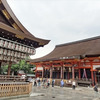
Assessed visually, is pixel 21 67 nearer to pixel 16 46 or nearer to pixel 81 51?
pixel 81 51

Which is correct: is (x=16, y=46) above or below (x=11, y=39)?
below

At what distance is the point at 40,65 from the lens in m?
26.5

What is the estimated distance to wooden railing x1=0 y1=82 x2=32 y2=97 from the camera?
7.33 m

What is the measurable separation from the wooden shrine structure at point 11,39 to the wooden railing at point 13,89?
1748 millimetres

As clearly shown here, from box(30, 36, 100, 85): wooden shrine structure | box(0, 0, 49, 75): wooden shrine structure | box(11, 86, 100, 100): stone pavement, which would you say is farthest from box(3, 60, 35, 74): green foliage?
box(0, 0, 49, 75): wooden shrine structure

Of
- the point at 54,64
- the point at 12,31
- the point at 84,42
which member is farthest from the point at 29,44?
the point at 84,42

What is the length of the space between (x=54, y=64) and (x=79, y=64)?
18.3 feet

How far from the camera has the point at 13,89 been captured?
7801 millimetres

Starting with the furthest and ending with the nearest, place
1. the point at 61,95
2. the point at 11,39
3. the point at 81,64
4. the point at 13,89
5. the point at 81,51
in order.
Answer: the point at 81,51 < the point at 81,64 < the point at 61,95 < the point at 11,39 < the point at 13,89

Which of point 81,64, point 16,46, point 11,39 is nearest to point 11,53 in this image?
point 16,46

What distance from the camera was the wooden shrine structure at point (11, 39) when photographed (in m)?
7.08

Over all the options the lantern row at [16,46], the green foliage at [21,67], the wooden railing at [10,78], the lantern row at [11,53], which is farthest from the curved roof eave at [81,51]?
the green foliage at [21,67]

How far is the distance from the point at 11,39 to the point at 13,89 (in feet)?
11.7

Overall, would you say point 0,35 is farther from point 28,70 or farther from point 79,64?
point 28,70
